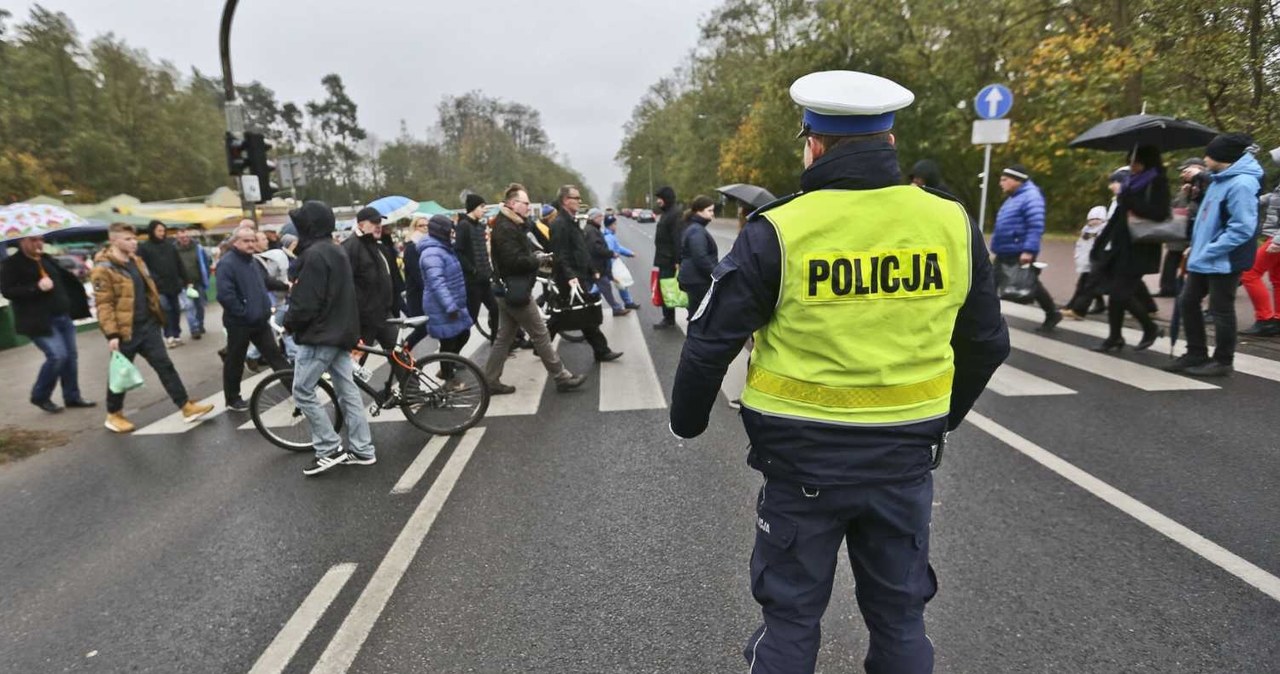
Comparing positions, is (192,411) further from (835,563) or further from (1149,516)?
(1149,516)

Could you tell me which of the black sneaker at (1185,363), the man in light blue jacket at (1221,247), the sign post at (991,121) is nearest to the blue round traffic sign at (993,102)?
the sign post at (991,121)

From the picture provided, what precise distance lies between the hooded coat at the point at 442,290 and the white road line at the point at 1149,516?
4570 mm

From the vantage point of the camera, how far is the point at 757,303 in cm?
167

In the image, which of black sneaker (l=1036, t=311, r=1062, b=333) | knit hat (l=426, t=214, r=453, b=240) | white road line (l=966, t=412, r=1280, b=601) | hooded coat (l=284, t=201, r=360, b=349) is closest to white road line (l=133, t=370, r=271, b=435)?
knit hat (l=426, t=214, r=453, b=240)

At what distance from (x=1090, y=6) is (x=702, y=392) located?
69.3 feet

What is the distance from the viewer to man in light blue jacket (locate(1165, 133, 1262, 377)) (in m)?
5.29

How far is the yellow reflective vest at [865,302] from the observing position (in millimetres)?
1611

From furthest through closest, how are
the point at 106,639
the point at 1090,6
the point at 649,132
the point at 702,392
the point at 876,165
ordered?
the point at 649,132 → the point at 1090,6 → the point at 106,639 → the point at 702,392 → the point at 876,165

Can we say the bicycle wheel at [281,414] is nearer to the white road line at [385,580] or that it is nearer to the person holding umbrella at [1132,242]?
the white road line at [385,580]

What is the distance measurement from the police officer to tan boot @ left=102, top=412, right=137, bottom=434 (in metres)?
6.35

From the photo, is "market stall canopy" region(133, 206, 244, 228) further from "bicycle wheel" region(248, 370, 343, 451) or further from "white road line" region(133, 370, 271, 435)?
"bicycle wheel" region(248, 370, 343, 451)

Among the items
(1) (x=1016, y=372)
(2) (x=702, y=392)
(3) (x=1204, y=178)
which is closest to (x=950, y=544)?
(2) (x=702, y=392)

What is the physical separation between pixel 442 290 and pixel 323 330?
1.85 metres

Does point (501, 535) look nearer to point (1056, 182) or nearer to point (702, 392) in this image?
point (702, 392)
